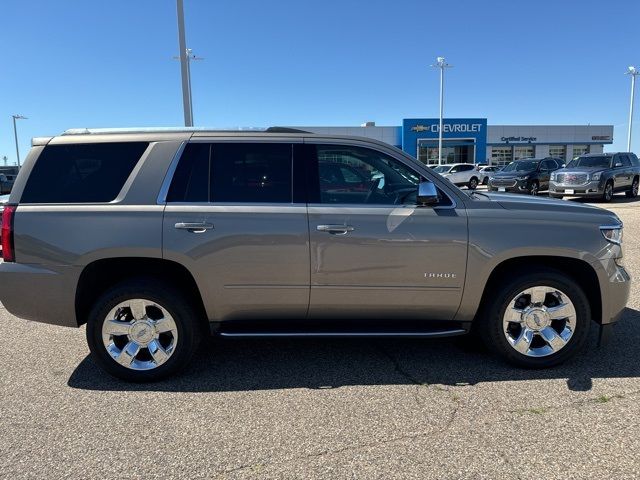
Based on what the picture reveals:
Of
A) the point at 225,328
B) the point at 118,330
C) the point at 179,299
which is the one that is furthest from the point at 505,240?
the point at 118,330

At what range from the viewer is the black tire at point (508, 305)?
12.2ft

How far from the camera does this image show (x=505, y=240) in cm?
365

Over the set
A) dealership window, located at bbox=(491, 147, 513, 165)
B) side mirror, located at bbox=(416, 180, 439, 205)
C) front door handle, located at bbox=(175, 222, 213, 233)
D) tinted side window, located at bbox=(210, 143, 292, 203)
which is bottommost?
front door handle, located at bbox=(175, 222, 213, 233)

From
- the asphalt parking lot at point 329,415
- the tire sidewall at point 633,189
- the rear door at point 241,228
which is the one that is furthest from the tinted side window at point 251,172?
the tire sidewall at point 633,189

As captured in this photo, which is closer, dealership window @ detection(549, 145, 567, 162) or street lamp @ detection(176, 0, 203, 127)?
street lamp @ detection(176, 0, 203, 127)

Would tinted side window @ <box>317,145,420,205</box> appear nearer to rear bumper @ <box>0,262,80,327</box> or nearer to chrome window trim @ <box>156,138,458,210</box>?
chrome window trim @ <box>156,138,458,210</box>

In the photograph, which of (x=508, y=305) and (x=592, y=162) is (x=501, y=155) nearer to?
(x=592, y=162)

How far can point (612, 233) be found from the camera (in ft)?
12.5

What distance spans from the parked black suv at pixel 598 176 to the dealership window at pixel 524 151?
42.7 meters

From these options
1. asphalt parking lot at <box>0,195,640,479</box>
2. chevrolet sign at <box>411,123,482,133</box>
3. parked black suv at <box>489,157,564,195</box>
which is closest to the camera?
asphalt parking lot at <box>0,195,640,479</box>

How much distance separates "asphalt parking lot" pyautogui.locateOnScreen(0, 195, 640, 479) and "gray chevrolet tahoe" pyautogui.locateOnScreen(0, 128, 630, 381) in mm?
334

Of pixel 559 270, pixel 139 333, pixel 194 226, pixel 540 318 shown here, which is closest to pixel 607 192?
pixel 559 270

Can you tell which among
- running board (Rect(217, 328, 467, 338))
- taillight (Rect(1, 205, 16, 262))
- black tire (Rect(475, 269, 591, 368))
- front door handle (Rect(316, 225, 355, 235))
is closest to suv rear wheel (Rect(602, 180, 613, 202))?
black tire (Rect(475, 269, 591, 368))

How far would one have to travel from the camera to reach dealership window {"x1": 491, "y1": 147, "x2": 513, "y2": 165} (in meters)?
59.5
